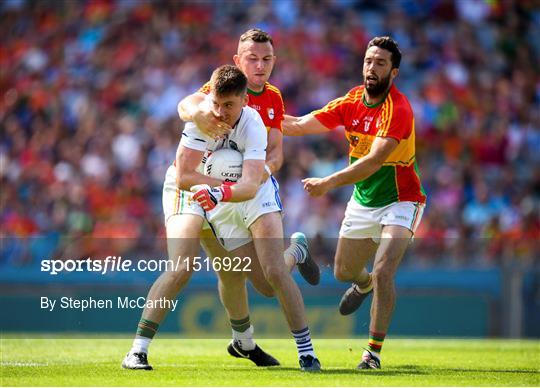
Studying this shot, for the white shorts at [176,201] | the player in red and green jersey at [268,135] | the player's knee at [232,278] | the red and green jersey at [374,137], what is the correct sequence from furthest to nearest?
1. the red and green jersey at [374,137]
2. the player's knee at [232,278]
3. the player in red and green jersey at [268,135]
4. the white shorts at [176,201]

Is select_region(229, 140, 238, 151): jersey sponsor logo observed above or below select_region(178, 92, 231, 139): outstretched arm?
below

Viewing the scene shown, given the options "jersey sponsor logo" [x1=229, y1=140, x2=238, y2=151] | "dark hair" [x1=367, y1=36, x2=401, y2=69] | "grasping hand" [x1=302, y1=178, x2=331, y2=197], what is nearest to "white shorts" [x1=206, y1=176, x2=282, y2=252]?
"grasping hand" [x1=302, y1=178, x2=331, y2=197]

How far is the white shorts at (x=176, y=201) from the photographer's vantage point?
8.83 meters

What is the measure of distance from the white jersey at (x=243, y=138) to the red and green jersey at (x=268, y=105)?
25.2 inches

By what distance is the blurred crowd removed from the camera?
17469 millimetres

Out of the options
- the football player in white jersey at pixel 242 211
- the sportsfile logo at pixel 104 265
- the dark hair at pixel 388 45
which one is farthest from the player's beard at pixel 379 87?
the sportsfile logo at pixel 104 265

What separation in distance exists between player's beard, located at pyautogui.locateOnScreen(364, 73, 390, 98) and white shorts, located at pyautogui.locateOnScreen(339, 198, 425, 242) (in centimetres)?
103

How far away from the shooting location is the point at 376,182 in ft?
33.5

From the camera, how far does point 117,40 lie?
21656 mm

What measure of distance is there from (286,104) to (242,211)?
34.1 ft

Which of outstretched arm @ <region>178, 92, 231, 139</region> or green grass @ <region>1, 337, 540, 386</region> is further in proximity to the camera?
outstretched arm @ <region>178, 92, 231, 139</region>

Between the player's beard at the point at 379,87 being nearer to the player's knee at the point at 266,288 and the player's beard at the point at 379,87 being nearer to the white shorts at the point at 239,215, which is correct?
the white shorts at the point at 239,215

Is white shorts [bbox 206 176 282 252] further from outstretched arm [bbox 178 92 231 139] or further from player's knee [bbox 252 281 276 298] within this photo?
outstretched arm [bbox 178 92 231 139]

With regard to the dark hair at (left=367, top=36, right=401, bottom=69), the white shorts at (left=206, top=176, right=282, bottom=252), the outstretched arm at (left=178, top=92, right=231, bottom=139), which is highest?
the dark hair at (left=367, top=36, right=401, bottom=69)
